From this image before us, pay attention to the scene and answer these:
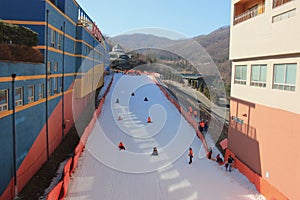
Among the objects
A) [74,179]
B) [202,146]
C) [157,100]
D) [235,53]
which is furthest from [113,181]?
[157,100]

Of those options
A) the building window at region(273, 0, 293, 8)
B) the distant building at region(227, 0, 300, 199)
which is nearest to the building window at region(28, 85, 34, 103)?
the distant building at region(227, 0, 300, 199)

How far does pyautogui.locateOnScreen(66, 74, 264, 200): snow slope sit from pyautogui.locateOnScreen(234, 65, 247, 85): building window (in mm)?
4873

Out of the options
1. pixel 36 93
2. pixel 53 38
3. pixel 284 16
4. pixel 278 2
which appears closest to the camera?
pixel 284 16

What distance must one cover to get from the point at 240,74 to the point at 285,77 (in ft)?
15.6

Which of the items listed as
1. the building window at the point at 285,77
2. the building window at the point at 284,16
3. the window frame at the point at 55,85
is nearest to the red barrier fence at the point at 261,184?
the building window at the point at 285,77

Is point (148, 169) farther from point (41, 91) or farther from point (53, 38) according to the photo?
point (53, 38)

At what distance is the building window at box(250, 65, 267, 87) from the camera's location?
13523 millimetres

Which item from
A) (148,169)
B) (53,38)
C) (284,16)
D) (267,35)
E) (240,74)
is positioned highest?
(284,16)

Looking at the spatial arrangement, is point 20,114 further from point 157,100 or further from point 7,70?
point 157,100

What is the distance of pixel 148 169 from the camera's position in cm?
1507

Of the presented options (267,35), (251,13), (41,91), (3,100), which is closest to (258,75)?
(267,35)

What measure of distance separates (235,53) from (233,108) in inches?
124

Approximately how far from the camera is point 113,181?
1323 centimetres

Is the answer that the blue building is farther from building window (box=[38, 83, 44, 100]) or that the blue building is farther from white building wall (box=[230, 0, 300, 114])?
white building wall (box=[230, 0, 300, 114])
